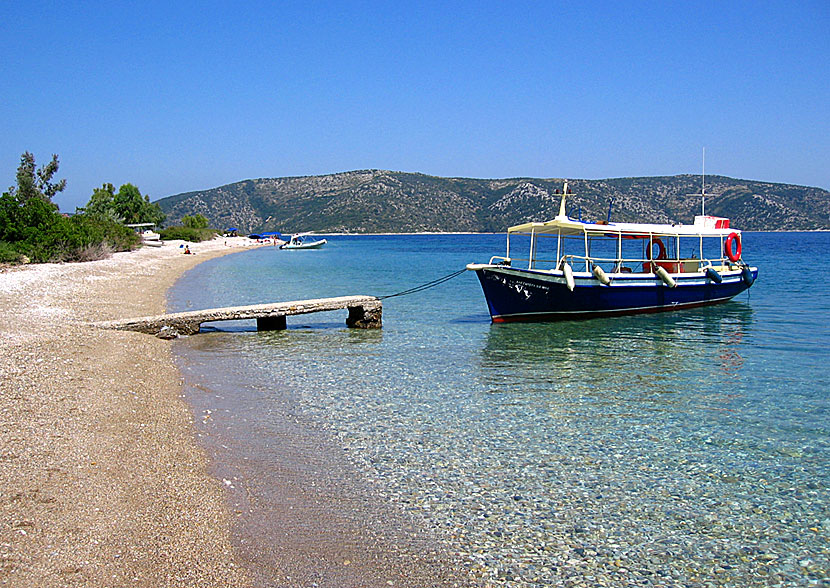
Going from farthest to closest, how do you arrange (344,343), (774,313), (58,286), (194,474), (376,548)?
(58,286)
(774,313)
(344,343)
(194,474)
(376,548)

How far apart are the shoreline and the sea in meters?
0.34

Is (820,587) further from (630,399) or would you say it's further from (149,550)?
(630,399)

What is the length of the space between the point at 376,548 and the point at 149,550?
1618 mm

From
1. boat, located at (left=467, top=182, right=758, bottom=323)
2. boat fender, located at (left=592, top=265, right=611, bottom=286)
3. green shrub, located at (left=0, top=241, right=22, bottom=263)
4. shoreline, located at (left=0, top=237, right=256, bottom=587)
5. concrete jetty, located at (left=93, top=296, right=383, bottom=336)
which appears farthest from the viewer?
green shrub, located at (left=0, top=241, right=22, bottom=263)

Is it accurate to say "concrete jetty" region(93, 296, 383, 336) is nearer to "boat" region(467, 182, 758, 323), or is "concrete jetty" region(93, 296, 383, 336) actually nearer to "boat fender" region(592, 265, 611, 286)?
"boat" region(467, 182, 758, 323)

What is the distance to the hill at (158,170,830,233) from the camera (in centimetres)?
14062

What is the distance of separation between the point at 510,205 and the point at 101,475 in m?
161

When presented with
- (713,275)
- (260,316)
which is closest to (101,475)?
(260,316)

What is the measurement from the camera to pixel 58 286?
74.4 ft

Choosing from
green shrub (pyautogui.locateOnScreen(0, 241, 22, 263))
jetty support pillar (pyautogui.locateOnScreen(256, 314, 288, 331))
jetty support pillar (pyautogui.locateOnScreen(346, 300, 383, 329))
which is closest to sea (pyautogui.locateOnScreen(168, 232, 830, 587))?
jetty support pillar (pyautogui.locateOnScreen(256, 314, 288, 331))

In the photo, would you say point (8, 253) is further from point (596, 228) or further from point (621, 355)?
point (621, 355)

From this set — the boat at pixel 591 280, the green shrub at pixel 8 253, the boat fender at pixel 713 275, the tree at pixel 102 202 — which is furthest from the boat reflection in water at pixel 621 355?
the tree at pixel 102 202

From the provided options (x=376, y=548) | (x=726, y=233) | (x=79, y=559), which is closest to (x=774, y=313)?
(x=726, y=233)

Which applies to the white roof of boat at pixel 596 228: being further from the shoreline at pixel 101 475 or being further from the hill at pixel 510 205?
the hill at pixel 510 205
